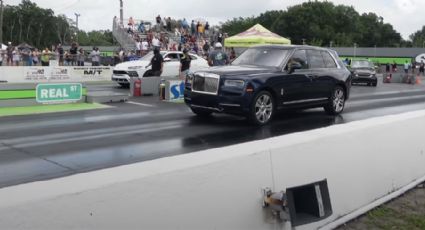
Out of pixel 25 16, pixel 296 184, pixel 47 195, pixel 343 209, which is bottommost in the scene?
pixel 343 209

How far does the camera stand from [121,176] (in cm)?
336

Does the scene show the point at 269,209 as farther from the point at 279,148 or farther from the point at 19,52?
the point at 19,52

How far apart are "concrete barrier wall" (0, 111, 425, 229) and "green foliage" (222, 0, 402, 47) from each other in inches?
3587

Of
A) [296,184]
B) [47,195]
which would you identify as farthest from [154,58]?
[47,195]

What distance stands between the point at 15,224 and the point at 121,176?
788 millimetres

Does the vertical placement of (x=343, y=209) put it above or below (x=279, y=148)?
below

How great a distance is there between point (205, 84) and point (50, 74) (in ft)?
54.9

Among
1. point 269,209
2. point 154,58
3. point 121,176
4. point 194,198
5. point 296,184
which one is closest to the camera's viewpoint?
point 121,176

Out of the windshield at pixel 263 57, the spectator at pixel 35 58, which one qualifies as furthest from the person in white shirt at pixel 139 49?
the windshield at pixel 263 57

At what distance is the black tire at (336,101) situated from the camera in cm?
1302

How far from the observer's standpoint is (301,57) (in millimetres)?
11984

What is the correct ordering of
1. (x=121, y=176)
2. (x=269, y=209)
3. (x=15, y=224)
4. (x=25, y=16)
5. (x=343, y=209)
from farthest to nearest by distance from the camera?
(x=25, y=16)
(x=343, y=209)
(x=269, y=209)
(x=121, y=176)
(x=15, y=224)

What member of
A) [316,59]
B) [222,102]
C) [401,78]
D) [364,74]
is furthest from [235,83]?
[401,78]

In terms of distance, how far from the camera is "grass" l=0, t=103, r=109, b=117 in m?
13.1
